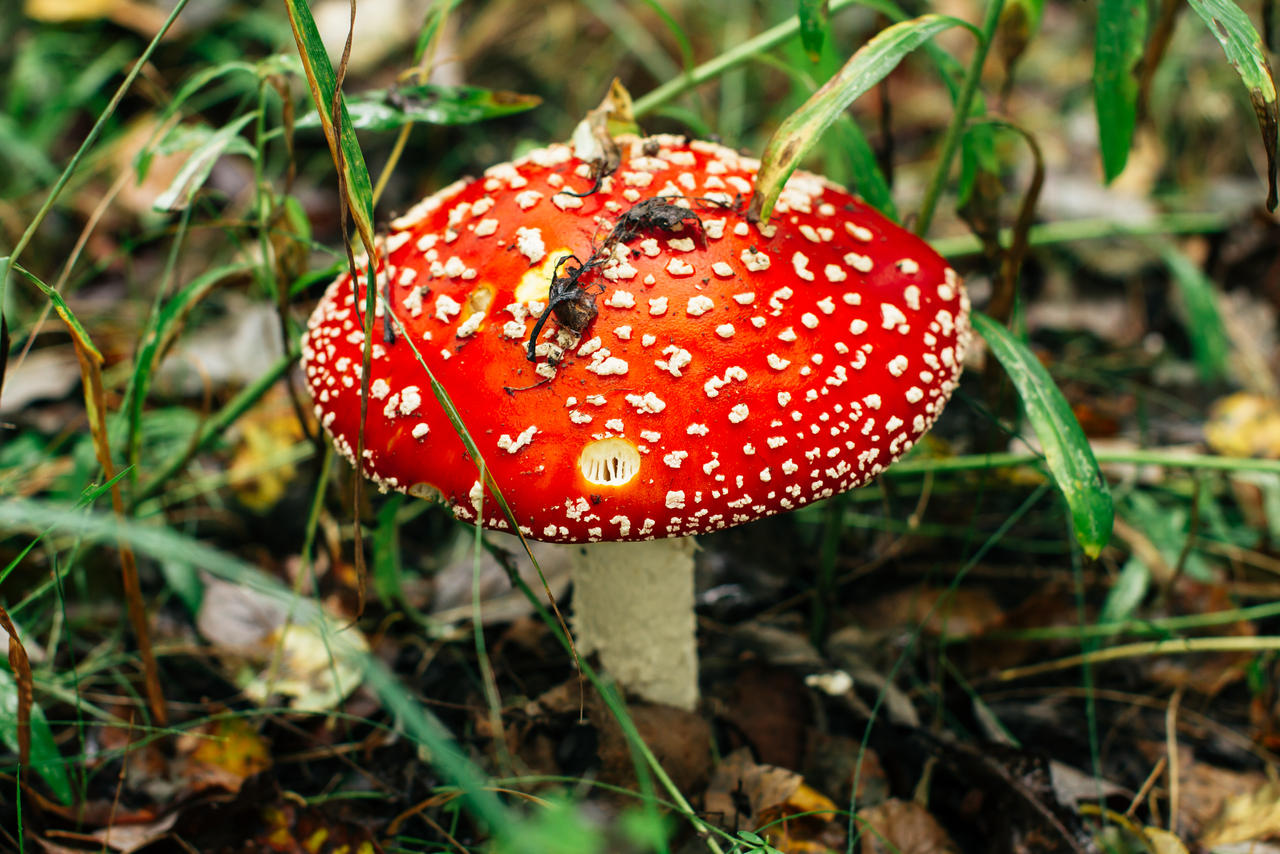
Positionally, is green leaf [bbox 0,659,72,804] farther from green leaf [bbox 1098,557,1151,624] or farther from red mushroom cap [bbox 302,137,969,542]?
green leaf [bbox 1098,557,1151,624]

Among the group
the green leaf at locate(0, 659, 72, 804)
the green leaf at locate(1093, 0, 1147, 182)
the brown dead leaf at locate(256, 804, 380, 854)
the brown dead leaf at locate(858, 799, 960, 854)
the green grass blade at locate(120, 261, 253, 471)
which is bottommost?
the brown dead leaf at locate(858, 799, 960, 854)

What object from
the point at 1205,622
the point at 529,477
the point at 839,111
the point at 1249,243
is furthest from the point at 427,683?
the point at 1249,243

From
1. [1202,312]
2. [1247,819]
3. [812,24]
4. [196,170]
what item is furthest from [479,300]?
[1202,312]

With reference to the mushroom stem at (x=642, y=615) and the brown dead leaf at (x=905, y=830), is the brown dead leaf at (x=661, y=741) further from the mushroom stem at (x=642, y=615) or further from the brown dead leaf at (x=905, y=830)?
the brown dead leaf at (x=905, y=830)

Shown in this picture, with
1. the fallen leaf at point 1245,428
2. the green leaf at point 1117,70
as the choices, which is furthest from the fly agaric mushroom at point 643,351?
the fallen leaf at point 1245,428

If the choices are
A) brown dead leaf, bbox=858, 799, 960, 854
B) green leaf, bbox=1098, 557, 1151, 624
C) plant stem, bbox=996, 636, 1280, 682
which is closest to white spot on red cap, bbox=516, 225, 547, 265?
brown dead leaf, bbox=858, 799, 960, 854

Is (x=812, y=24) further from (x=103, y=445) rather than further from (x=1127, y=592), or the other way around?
(x=1127, y=592)
